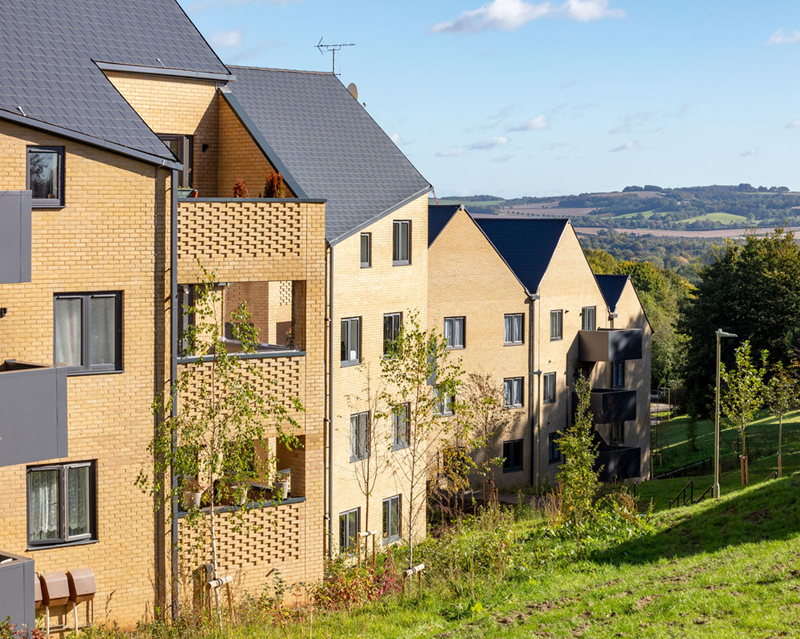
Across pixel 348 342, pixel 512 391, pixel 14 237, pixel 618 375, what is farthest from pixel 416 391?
pixel 618 375

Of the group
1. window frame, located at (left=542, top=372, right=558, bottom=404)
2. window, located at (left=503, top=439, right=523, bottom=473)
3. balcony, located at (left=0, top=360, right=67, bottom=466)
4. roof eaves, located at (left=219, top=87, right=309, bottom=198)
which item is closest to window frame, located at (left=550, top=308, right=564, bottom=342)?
window frame, located at (left=542, top=372, right=558, bottom=404)

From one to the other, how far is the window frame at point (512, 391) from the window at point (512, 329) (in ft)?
5.48

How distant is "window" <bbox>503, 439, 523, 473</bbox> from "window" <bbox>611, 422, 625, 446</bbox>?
6949 millimetres

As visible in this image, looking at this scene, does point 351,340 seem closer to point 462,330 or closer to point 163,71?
point 163,71

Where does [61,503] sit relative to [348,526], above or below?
above

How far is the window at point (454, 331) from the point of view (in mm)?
38969

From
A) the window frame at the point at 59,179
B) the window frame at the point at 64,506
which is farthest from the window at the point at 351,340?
the window frame at the point at 59,179

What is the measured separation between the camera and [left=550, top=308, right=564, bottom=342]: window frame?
44.0 meters

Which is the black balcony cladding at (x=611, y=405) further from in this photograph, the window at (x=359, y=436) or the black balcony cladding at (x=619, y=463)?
the window at (x=359, y=436)

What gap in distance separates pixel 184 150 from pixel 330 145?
675 centimetres

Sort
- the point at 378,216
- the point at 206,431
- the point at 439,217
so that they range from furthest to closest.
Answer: the point at 439,217 → the point at 378,216 → the point at 206,431

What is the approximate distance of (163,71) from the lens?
76.1ft

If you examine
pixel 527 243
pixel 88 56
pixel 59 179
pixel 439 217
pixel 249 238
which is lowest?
pixel 249 238

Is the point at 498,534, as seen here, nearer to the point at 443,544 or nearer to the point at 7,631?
the point at 443,544
